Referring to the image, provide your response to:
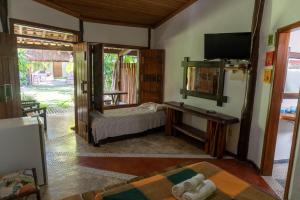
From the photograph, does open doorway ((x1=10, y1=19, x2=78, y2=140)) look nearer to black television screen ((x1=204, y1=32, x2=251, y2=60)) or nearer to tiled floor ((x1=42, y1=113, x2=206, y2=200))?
tiled floor ((x1=42, y1=113, x2=206, y2=200))

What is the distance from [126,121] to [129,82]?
321 centimetres

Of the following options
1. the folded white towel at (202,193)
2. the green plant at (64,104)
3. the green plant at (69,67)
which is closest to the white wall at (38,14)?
the folded white towel at (202,193)

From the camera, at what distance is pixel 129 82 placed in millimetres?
7273

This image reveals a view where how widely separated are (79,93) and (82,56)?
806 millimetres

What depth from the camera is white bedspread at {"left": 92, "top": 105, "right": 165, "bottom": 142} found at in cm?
397

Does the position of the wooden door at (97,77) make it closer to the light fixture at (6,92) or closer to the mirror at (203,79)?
the light fixture at (6,92)

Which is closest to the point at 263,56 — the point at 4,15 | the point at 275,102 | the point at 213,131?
the point at 275,102

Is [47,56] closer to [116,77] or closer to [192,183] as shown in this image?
[116,77]

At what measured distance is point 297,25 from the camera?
2.37 metres

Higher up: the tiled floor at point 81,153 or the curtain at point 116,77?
the curtain at point 116,77

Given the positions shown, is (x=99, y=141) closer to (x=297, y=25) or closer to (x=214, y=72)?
(x=214, y=72)

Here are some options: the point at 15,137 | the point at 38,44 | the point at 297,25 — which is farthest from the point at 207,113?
the point at 38,44

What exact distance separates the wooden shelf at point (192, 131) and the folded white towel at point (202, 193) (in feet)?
7.15

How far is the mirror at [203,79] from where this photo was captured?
3897mm
